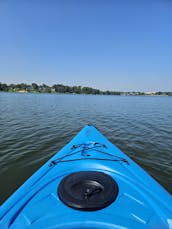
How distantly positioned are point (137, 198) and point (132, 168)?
0.75m

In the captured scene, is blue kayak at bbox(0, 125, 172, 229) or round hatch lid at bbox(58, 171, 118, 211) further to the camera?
round hatch lid at bbox(58, 171, 118, 211)

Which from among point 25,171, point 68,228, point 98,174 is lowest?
point 25,171

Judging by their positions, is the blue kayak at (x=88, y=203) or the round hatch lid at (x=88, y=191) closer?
the blue kayak at (x=88, y=203)

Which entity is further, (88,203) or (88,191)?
(88,191)

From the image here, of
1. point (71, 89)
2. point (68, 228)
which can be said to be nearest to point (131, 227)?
point (68, 228)

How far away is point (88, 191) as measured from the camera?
173 centimetres

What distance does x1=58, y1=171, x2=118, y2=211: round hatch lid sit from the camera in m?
1.59

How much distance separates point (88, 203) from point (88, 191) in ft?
0.52

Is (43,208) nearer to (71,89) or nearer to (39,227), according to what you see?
(39,227)

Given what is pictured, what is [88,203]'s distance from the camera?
5.21 ft

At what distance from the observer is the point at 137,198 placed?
6.00ft

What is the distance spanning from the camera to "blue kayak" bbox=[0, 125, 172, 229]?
1474 mm

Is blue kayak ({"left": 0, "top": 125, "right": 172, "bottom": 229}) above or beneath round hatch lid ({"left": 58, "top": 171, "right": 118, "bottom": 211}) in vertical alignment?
beneath

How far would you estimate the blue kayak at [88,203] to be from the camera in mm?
1474
